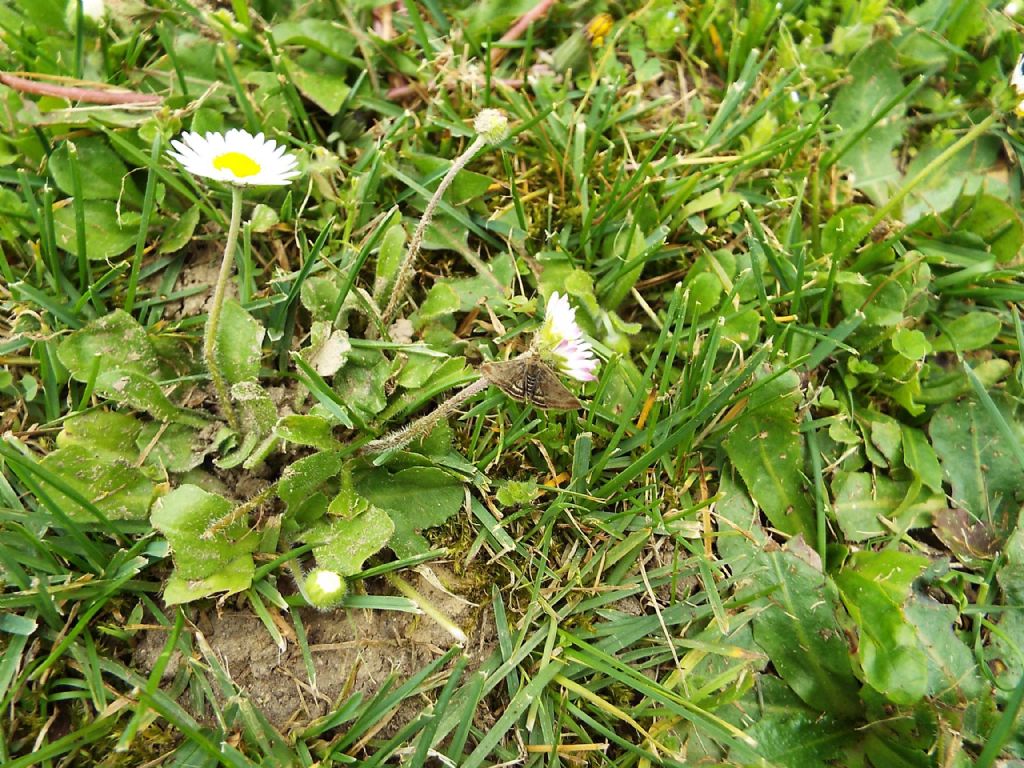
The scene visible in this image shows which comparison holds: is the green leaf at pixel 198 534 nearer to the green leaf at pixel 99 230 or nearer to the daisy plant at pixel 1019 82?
the green leaf at pixel 99 230

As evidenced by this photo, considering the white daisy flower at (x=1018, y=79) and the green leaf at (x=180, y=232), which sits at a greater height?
the white daisy flower at (x=1018, y=79)

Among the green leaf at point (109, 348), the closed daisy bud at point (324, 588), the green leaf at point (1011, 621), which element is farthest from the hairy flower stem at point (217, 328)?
the green leaf at point (1011, 621)

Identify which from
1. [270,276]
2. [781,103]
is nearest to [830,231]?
[781,103]

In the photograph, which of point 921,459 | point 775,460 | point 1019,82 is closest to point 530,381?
point 775,460

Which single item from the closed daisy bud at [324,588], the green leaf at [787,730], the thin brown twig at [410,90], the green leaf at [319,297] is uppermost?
the thin brown twig at [410,90]

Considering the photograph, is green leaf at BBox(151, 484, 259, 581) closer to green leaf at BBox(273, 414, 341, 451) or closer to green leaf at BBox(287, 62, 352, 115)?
green leaf at BBox(273, 414, 341, 451)

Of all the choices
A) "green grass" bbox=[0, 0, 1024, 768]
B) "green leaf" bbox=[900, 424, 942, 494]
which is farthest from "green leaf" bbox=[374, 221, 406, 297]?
"green leaf" bbox=[900, 424, 942, 494]

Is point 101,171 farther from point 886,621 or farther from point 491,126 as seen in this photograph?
point 886,621

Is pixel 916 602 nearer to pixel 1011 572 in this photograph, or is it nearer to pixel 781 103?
pixel 1011 572
